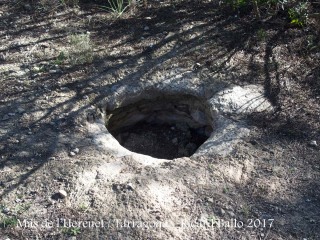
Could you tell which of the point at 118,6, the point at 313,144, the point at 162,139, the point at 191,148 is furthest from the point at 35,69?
the point at 313,144

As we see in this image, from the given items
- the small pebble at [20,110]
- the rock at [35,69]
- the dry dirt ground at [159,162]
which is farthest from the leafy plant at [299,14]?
the small pebble at [20,110]

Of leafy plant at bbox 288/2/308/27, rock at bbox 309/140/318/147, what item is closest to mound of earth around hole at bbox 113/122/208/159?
rock at bbox 309/140/318/147

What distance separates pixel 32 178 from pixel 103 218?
690mm

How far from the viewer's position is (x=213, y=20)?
18.5ft

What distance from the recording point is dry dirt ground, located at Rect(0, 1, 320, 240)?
366cm

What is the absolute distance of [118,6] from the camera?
577 cm

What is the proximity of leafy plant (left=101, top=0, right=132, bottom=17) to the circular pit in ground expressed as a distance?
1.32m

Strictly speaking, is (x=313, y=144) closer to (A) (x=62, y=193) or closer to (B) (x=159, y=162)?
(B) (x=159, y=162)

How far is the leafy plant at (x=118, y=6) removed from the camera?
227 inches

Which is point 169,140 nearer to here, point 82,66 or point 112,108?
point 112,108

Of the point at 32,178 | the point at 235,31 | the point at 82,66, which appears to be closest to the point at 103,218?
the point at 32,178

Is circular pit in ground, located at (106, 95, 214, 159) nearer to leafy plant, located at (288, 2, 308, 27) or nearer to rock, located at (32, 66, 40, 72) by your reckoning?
rock, located at (32, 66, 40, 72)

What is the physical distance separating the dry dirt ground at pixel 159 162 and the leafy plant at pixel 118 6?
0.09m

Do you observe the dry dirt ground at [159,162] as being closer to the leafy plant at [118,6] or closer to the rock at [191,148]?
the leafy plant at [118,6]
